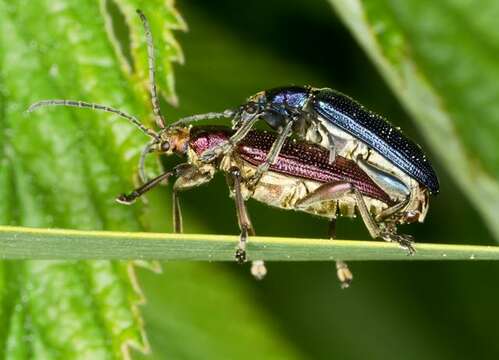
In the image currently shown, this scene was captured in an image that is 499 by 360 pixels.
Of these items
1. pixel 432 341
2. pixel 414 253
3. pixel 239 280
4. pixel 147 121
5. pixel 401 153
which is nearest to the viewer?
pixel 414 253

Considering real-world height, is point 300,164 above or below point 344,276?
above

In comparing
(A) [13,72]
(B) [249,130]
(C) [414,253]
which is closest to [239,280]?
(B) [249,130]

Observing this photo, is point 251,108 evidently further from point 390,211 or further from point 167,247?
point 167,247

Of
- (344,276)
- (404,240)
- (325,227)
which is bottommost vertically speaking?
(404,240)

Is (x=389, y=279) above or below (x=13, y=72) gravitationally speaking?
below

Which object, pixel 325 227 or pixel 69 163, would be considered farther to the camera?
pixel 325 227

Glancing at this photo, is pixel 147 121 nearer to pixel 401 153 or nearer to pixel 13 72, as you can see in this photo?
pixel 13 72

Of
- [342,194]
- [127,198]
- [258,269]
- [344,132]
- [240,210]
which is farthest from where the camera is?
[258,269]

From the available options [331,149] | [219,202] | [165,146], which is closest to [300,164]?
[331,149]
